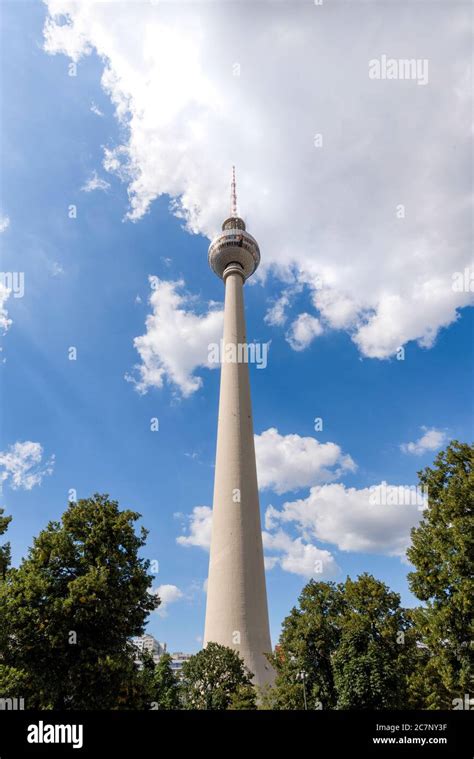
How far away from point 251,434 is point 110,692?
3170 centimetres

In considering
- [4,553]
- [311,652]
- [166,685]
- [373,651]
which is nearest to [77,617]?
[4,553]

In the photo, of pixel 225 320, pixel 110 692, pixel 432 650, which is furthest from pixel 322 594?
pixel 225 320

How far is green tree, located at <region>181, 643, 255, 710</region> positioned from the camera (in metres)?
29.6

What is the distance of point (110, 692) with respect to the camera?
21.5 meters

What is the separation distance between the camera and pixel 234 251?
60.9 metres

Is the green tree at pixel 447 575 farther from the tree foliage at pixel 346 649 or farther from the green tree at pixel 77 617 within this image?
the green tree at pixel 77 617

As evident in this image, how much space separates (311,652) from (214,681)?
24.7ft

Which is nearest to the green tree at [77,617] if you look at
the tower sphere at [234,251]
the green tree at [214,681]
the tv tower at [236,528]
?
the green tree at [214,681]

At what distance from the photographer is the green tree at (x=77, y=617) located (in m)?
21.1

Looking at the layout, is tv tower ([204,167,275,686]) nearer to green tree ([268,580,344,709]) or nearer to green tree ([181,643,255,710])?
green tree ([181,643,255,710])

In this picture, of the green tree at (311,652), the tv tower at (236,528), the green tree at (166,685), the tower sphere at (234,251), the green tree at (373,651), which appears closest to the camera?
the green tree at (373,651)

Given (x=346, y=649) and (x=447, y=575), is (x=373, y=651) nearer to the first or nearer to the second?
(x=346, y=649)

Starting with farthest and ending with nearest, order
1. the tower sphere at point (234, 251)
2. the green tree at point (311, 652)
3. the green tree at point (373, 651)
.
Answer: the tower sphere at point (234, 251), the green tree at point (311, 652), the green tree at point (373, 651)

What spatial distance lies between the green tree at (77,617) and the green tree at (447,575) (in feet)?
43.8
